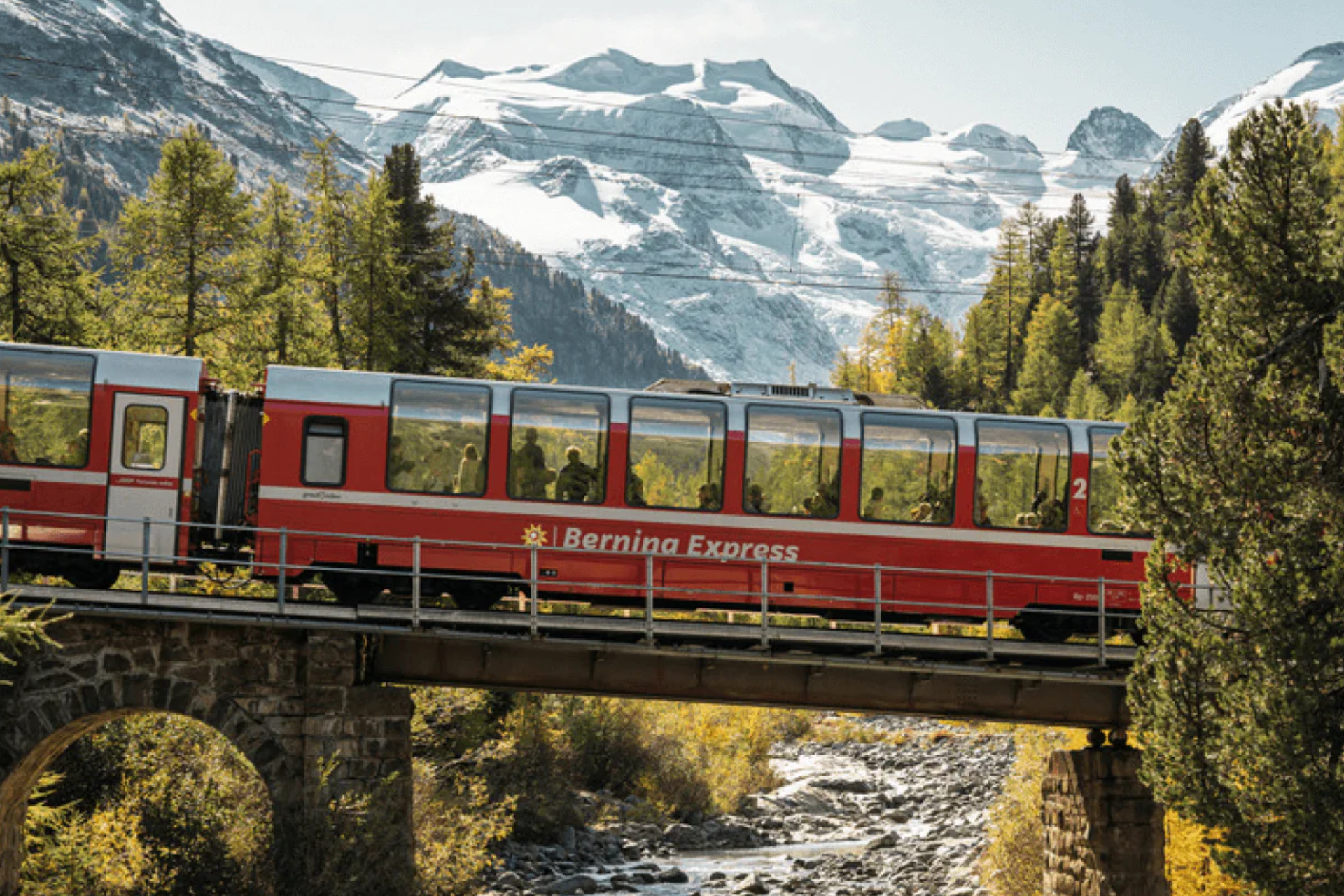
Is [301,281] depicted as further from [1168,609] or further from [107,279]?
[107,279]

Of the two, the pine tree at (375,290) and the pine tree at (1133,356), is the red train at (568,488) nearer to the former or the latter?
the pine tree at (375,290)

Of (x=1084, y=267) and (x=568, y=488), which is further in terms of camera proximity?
(x=1084, y=267)

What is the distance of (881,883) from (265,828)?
1462cm

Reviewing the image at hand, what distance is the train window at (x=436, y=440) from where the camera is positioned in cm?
2123

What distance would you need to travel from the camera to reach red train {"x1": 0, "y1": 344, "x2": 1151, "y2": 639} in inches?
816

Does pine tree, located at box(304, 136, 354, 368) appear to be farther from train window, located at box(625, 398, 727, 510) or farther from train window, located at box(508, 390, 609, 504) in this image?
train window, located at box(625, 398, 727, 510)

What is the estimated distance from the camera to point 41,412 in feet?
67.9

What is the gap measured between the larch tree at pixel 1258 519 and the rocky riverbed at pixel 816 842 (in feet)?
44.5

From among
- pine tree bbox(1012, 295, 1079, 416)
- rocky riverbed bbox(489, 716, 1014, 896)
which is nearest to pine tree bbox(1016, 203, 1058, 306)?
pine tree bbox(1012, 295, 1079, 416)

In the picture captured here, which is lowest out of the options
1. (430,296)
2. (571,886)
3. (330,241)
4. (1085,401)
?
(571,886)

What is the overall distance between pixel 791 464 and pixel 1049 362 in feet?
232

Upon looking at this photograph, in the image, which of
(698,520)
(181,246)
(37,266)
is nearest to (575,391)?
(698,520)

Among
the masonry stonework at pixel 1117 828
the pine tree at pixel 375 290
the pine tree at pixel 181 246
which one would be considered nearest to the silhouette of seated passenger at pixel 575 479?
the masonry stonework at pixel 1117 828

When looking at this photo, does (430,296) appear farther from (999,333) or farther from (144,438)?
(999,333)
